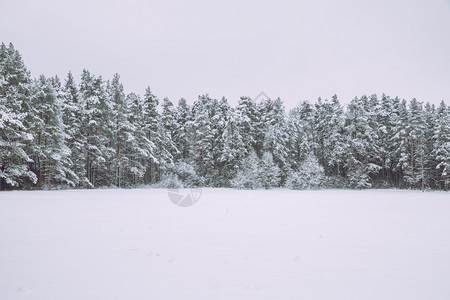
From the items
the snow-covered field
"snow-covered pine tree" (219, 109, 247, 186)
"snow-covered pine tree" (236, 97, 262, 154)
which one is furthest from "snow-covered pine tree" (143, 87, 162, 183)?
the snow-covered field

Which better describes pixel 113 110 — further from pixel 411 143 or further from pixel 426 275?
pixel 411 143

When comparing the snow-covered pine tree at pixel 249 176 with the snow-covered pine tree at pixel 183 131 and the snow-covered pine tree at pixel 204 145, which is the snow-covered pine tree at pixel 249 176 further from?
the snow-covered pine tree at pixel 183 131

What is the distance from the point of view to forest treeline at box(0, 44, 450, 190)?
79.2ft

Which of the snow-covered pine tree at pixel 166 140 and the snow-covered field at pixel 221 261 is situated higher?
the snow-covered pine tree at pixel 166 140

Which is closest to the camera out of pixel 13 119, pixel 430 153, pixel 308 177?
pixel 13 119

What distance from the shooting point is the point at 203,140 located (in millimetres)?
39438

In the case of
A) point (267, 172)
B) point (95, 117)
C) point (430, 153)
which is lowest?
point (267, 172)

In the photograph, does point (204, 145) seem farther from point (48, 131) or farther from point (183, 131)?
point (48, 131)

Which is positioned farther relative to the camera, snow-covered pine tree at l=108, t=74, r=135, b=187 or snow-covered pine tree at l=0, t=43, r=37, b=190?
snow-covered pine tree at l=108, t=74, r=135, b=187

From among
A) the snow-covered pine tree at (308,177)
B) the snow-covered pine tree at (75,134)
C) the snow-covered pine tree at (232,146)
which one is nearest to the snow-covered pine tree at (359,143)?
the snow-covered pine tree at (308,177)

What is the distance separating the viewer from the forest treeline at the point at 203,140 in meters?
24.1

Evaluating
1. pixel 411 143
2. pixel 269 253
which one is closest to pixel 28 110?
pixel 269 253

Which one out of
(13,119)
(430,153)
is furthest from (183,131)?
(430,153)

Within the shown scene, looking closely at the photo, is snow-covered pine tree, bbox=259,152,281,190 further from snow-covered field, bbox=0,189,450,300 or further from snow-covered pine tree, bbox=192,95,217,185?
snow-covered field, bbox=0,189,450,300
